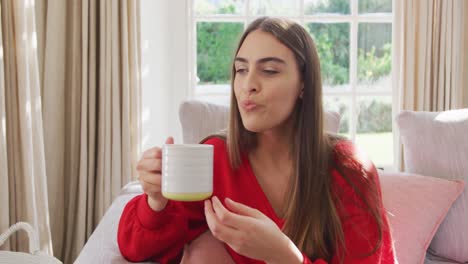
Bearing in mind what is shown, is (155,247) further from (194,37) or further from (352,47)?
(352,47)

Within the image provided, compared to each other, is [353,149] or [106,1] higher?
[106,1]

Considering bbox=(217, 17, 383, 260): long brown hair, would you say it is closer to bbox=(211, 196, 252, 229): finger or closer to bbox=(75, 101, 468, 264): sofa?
bbox=(211, 196, 252, 229): finger

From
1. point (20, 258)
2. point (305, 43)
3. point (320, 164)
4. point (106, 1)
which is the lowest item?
point (20, 258)

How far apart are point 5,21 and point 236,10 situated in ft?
5.24

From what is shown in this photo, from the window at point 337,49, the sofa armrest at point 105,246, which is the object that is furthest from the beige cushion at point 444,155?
the window at point 337,49

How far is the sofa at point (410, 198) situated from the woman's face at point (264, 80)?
0.62m

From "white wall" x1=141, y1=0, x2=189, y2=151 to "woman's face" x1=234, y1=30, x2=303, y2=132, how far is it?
1.77 metres

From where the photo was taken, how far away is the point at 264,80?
126cm

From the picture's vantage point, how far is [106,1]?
→ 2.66m

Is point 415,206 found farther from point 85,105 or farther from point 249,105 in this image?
point 85,105

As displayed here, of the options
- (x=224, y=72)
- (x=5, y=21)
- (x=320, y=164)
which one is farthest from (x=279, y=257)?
(x=224, y=72)

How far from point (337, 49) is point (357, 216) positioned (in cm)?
223

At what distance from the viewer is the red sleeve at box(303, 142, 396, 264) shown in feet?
4.10

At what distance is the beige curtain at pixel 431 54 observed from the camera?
3131 millimetres
